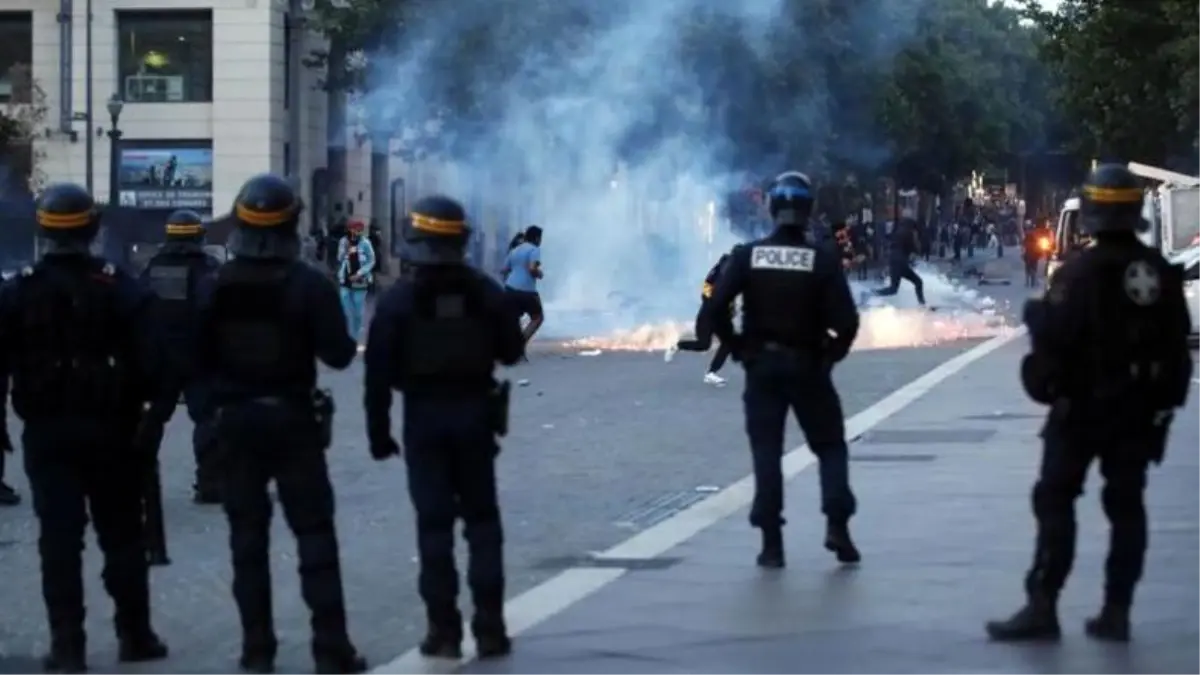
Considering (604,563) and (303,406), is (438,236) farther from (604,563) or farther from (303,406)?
(604,563)

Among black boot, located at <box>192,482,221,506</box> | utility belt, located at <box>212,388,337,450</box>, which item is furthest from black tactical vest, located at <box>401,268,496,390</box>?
black boot, located at <box>192,482,221,506</box>

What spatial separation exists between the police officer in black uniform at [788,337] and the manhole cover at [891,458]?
5645 mm

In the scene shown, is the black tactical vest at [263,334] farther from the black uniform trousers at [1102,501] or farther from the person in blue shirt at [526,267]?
the person in blue shirt at [526,267]

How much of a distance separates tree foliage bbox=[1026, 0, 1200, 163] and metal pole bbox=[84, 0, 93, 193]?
1834 centimetres

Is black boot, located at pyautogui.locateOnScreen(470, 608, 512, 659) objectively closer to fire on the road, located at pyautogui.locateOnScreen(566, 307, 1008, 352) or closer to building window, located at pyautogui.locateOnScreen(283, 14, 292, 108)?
fire on the road, located at pyautogui.locateOnScreen(566, 307, 1008, 352)

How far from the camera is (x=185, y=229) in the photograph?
44.7ft

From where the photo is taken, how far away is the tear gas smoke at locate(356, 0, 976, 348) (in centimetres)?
4616

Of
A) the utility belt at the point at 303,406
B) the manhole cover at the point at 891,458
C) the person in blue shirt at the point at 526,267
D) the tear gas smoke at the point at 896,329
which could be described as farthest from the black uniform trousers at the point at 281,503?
the tear gas smoke at the point at 896,329

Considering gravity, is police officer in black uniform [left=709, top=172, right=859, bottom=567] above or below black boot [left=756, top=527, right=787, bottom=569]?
above

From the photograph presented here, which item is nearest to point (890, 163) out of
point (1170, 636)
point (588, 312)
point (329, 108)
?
point (329, 108)

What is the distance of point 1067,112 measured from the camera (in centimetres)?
5184

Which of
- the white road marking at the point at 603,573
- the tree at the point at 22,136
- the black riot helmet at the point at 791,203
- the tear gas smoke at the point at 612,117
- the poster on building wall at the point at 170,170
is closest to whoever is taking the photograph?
the white road marking at the point at 603,573

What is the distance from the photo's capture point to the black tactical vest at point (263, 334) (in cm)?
898

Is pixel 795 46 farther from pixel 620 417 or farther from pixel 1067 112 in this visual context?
pixel 620 417
